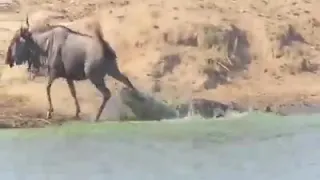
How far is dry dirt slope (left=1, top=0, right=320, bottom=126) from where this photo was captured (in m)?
2.36

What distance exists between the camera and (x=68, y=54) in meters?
2.40

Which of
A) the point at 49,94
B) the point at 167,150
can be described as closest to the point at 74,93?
the point at 49,94

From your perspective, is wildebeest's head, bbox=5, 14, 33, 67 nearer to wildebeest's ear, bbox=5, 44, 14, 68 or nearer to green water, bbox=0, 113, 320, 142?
wildebeest's ear, bbox=5, 44, 14, 68

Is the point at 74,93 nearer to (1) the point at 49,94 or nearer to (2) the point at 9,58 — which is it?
(1) the point at 49,94

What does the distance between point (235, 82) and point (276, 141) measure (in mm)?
251

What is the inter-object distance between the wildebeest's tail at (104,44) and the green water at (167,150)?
246 mm

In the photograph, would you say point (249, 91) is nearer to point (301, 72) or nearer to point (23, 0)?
point (301, 72)

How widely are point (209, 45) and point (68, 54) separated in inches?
19.8

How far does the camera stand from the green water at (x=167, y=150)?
2.27 m

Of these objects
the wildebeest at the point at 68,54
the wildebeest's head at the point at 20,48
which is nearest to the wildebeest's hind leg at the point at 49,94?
the wildebeest at the point at 68,54

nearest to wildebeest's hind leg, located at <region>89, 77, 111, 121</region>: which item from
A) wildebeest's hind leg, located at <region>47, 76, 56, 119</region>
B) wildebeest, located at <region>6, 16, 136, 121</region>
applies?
wildebeest, located at <region>6, 16, 136, 121</region>

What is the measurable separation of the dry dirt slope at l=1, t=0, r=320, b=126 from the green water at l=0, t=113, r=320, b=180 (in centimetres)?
10

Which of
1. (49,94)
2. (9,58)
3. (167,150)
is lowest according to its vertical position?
(167,150)

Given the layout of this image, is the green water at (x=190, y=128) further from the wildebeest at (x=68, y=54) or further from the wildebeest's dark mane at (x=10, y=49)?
the wildebeest's dark mane at (x=10, y=49)
